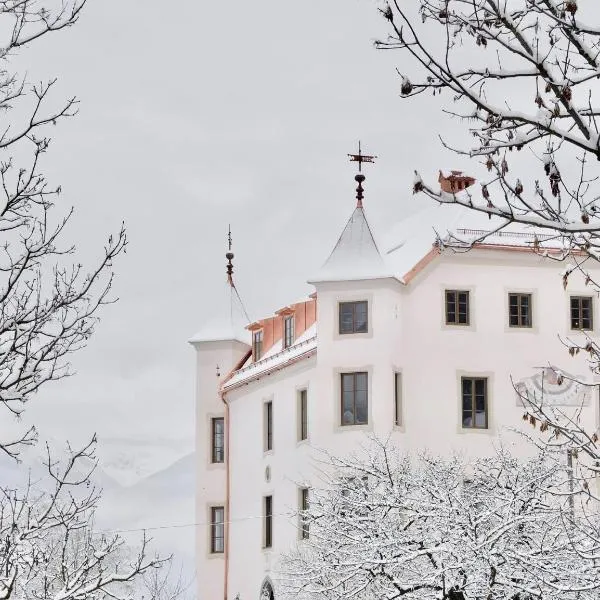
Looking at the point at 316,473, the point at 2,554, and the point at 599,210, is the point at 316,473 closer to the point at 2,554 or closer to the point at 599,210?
the point at 2,554

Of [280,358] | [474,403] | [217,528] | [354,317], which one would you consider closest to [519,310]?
[474,403]

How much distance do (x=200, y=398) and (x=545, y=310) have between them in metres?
13.2

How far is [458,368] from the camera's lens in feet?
165

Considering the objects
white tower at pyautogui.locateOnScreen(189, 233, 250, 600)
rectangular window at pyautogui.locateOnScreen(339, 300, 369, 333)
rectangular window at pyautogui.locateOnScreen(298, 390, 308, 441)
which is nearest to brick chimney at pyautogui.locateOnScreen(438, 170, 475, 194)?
rectangular window at pyautogui.locateOnScreen(339, 300, 369, 333)

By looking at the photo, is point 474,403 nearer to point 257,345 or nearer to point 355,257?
point 355,257

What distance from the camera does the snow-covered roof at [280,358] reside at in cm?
5166

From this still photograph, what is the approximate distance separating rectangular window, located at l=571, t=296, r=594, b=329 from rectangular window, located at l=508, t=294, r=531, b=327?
4.06ft

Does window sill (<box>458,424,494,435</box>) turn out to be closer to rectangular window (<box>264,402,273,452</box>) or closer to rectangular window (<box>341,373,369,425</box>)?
rectangular window (<box>341,373,369,425</box>)

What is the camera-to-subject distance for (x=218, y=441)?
190 feet

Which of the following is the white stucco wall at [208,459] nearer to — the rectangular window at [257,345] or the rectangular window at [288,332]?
the rectangular window at [257,345]

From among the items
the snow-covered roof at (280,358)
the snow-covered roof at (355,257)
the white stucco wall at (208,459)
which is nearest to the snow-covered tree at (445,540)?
the snow-covered roof at (355,257)

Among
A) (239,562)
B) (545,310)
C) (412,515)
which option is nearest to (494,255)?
(545,310)

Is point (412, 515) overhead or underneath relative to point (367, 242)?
underneath

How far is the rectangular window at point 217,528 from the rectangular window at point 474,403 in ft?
34.4
